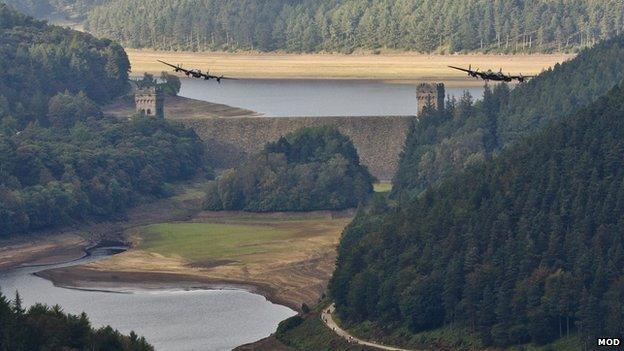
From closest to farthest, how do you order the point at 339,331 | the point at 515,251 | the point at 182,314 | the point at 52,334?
the point at 52,334
the point at 515,251
the point at 339,331
the point at 182,314

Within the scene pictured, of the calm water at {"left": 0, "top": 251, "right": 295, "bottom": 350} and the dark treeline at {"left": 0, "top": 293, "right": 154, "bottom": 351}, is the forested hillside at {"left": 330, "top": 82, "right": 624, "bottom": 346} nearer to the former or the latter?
the calm water at {"left": 0, "top": 251, "right": 295, "bottom": 350}

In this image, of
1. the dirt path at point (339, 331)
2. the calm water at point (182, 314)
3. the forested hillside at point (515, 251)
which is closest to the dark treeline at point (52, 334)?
the calm water at point (182, 314)

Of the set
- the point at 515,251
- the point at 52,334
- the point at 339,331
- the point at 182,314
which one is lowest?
the point at 182,314

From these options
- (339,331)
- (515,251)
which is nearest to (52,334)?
(339,331)

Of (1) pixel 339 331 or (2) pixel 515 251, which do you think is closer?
(2) pixel 515 251

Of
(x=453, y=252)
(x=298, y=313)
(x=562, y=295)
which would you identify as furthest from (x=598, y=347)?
(x=298, y=313)

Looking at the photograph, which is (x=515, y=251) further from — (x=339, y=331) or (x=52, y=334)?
(x=52, y=334)

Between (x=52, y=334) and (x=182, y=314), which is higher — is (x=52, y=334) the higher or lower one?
the higher one

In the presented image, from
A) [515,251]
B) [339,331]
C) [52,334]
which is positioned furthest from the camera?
[339,331]
